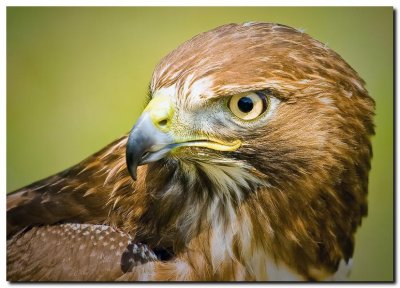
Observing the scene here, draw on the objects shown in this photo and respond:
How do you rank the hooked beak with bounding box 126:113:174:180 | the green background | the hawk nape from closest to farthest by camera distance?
the hooked beak with bounding box 126:113:174:180 → the hawk nape → the green background

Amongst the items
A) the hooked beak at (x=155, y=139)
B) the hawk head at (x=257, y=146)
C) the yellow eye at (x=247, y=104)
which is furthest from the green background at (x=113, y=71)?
the hooked beak at (x=155, y=139)

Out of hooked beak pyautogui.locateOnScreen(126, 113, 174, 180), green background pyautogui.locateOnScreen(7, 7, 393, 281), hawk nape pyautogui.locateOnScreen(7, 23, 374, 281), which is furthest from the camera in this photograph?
green background pyautogui.locateOnScreen(7, 7, 393, 281)

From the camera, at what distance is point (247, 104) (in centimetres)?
251

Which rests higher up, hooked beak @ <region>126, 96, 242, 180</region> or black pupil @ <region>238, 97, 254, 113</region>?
black pupil @ <region>238, 97, 254, 113</region>

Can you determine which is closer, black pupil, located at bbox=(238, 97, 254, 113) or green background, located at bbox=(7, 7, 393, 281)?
black pupil, located at bbox=(238, 97, 254, 113)

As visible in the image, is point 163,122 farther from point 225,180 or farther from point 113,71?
point 113,71

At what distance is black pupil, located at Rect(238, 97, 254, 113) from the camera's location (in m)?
2.50

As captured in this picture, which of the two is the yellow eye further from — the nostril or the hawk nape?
the nostril

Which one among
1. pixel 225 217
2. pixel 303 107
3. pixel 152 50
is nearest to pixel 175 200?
pixel 225 217

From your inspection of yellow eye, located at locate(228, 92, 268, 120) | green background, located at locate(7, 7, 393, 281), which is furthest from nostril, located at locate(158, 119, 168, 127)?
green background, located at locate(7, 7, 393, 281)

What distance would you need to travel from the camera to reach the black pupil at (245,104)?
250 cm

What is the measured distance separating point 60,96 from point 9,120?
0.35m

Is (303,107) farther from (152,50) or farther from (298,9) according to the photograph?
→ (152,50)

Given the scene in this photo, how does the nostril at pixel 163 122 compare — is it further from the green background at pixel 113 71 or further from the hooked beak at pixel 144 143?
the green background at pixel 113 71
